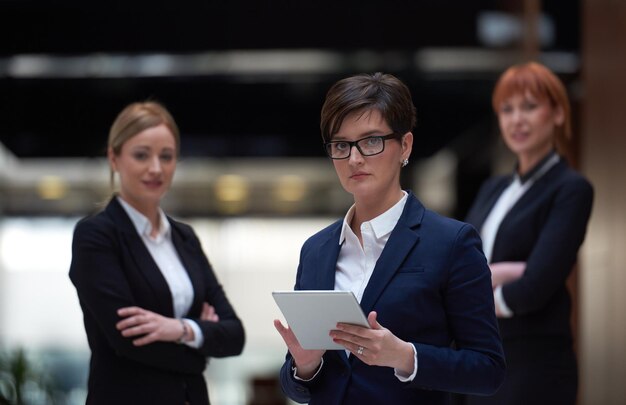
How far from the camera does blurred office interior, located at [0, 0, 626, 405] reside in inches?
332

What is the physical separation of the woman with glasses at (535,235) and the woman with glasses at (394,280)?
117 centimetres

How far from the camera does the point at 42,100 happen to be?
9328 millimetres

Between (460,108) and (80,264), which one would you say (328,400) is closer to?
(80,264)

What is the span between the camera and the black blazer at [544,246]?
144 inches

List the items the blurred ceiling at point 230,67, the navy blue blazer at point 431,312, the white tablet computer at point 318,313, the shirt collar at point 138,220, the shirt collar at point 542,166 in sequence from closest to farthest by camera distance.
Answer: the white tablet computer at point 318,313 < the navy blue blazer at point 431,312 < the shirt collar at point 138,220 < the shirt collar at point 542,166 < the blurred ceiling at point 230,67

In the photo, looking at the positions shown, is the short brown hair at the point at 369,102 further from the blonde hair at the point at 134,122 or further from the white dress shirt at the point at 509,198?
the white dress shirt at the point at 509,198

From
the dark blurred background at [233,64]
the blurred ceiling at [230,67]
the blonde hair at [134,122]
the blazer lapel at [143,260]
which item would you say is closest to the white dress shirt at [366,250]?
the blazer lapel at [143,260]

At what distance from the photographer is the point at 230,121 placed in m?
9.41

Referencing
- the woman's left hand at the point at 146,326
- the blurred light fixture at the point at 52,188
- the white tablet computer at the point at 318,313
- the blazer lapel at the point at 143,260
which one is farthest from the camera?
the blurred light fixture at the point at 52,188

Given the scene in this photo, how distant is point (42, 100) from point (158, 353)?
247 inches

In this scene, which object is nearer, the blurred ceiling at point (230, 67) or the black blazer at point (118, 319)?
the black blazer at point (118, 319)

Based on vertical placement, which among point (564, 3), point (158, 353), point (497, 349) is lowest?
point (158, 353)

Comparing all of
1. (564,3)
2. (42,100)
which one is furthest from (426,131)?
(42,100)

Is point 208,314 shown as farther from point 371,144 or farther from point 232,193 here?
point 232,193
